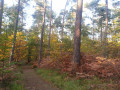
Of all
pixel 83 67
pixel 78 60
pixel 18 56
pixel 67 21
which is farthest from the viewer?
pixel 67 21

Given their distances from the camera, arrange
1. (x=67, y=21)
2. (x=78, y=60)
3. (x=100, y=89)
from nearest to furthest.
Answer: (x=100, y=89)
(x=78, y=60)
(x=67, y=21)

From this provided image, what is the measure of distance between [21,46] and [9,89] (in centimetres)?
1690

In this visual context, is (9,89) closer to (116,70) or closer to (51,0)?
(116,70)

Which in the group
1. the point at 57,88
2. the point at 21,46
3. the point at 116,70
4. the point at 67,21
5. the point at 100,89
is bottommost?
the point at 57,88

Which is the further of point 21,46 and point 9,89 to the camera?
point 21,46

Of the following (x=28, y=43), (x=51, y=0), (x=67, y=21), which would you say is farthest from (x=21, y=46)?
(x=67, y=21)

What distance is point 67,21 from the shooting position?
25.8m

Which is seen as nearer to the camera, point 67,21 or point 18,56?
point 18,56

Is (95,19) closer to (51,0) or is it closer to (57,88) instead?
(51,0)

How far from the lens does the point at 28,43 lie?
22359 mm

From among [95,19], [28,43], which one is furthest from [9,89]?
[95,19]

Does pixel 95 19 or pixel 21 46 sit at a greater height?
pixel 95 19

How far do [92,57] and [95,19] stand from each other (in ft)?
70.2

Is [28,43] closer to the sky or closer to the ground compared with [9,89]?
closer to the sky
